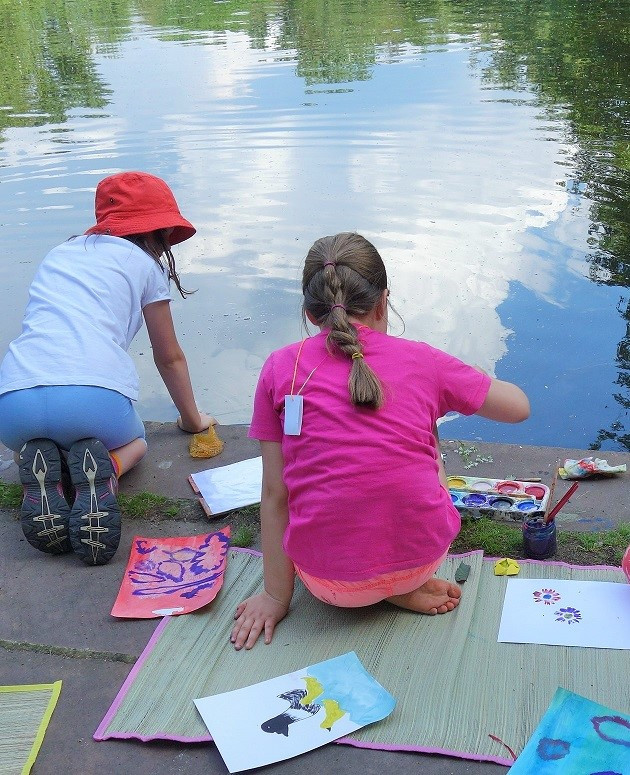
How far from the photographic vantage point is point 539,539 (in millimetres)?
2242

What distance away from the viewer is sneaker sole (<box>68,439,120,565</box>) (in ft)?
7.81

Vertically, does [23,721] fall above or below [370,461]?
below

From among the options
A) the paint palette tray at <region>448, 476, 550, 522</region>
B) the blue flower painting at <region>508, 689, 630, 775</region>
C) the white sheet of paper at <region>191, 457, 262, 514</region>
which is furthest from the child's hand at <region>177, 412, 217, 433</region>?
the blue flower painting at <region>508, 689, 630, 775</region>

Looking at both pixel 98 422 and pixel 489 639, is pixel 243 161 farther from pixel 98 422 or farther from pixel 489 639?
pixel 489 639

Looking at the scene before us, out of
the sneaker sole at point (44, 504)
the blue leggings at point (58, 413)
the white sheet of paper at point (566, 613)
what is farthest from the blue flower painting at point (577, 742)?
the blue leggings at point (58, 413)

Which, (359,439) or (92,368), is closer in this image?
(359,439)

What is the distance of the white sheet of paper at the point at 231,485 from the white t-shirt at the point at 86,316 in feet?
1.18

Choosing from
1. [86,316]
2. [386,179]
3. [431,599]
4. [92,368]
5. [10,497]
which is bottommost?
[10,497]

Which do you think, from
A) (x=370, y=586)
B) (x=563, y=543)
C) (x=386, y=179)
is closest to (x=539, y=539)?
(x=563, y=543)

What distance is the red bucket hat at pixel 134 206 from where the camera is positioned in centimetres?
291

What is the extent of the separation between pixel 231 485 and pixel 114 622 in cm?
66

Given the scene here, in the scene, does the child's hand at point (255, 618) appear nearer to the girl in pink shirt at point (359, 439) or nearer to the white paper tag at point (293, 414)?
the girl in pink shirt at point (359, 439)

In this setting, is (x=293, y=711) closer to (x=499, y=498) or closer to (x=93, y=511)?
(x=93, y=511)

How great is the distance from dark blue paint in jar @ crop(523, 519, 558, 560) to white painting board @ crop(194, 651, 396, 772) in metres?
0.58
